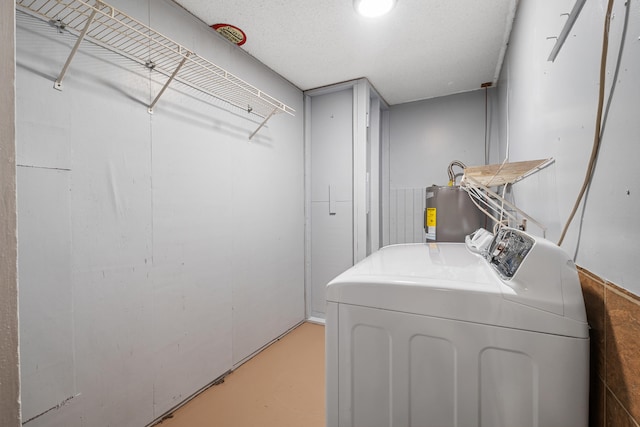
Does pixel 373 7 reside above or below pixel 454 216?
above


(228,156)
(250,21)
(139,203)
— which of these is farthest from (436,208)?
(139,203)

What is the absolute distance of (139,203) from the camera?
1.43 m

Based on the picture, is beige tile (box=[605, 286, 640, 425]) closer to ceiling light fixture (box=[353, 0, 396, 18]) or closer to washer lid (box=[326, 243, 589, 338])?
washer lid (box=[326, 243, 589, 338])

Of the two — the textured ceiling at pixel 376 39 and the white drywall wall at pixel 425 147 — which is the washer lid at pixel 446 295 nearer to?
the textured ceiling at pixel 376 39

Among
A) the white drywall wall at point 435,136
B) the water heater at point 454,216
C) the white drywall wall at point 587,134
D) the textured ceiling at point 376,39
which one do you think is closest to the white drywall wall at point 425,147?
the white drywall wall at point 435,136

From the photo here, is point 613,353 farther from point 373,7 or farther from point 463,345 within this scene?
point 373,7

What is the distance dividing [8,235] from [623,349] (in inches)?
42.3

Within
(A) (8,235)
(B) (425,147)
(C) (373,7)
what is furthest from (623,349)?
(B) (425,147)

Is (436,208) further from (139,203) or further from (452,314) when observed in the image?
(139,203)

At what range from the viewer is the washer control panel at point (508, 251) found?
0.75 m

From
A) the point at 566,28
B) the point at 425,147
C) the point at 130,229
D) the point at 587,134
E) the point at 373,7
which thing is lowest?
the point at 130,229

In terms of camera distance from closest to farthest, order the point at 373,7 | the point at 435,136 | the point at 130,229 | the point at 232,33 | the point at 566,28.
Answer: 1. the point at 566,28
2. the point at 130,229
3. the point at 373,7
4. the point at 232,33
5. the point at 435,136

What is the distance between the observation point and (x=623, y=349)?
1.77 ft

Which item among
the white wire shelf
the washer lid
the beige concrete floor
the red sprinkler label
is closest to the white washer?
the washer lid
